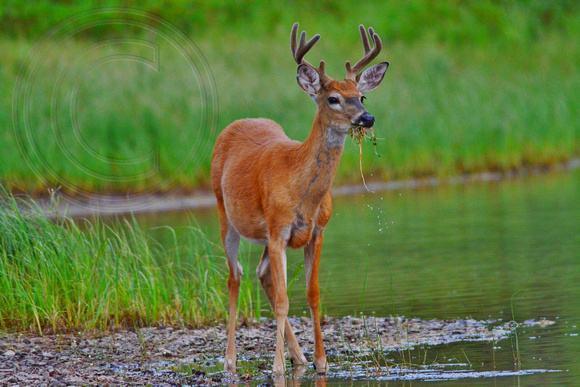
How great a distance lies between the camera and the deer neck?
26.2 ft

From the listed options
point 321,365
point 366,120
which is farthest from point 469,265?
point 366,120

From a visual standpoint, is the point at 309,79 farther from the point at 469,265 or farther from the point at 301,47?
the point at 469,265

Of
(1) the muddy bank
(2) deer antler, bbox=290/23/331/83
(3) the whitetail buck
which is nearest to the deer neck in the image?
(3) the whitetail buck

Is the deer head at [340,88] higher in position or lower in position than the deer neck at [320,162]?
higher

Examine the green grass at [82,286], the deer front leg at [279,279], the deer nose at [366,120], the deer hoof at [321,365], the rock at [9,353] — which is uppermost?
the deer nose at [366,120]

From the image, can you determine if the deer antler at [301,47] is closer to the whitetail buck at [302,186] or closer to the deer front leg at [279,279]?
the whitetail buck at [302,186]

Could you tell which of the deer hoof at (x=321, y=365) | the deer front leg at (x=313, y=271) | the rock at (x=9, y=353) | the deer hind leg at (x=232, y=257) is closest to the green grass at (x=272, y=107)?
the deer hind leg at (x=232, y=257)

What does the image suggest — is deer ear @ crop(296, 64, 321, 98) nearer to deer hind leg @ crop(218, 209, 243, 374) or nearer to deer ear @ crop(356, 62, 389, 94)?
deer ear @ crop(356, 62, 389, 94)

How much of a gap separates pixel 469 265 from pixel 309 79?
5.34 metres

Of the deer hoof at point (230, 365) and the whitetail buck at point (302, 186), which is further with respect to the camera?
the deer hoof at point (230, 365)

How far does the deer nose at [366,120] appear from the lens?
754 cm

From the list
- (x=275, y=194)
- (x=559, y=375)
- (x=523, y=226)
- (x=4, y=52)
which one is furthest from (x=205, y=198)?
(x=559, y=375)

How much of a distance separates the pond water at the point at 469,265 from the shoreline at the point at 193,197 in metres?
0.66

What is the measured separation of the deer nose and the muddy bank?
1.58 metres
